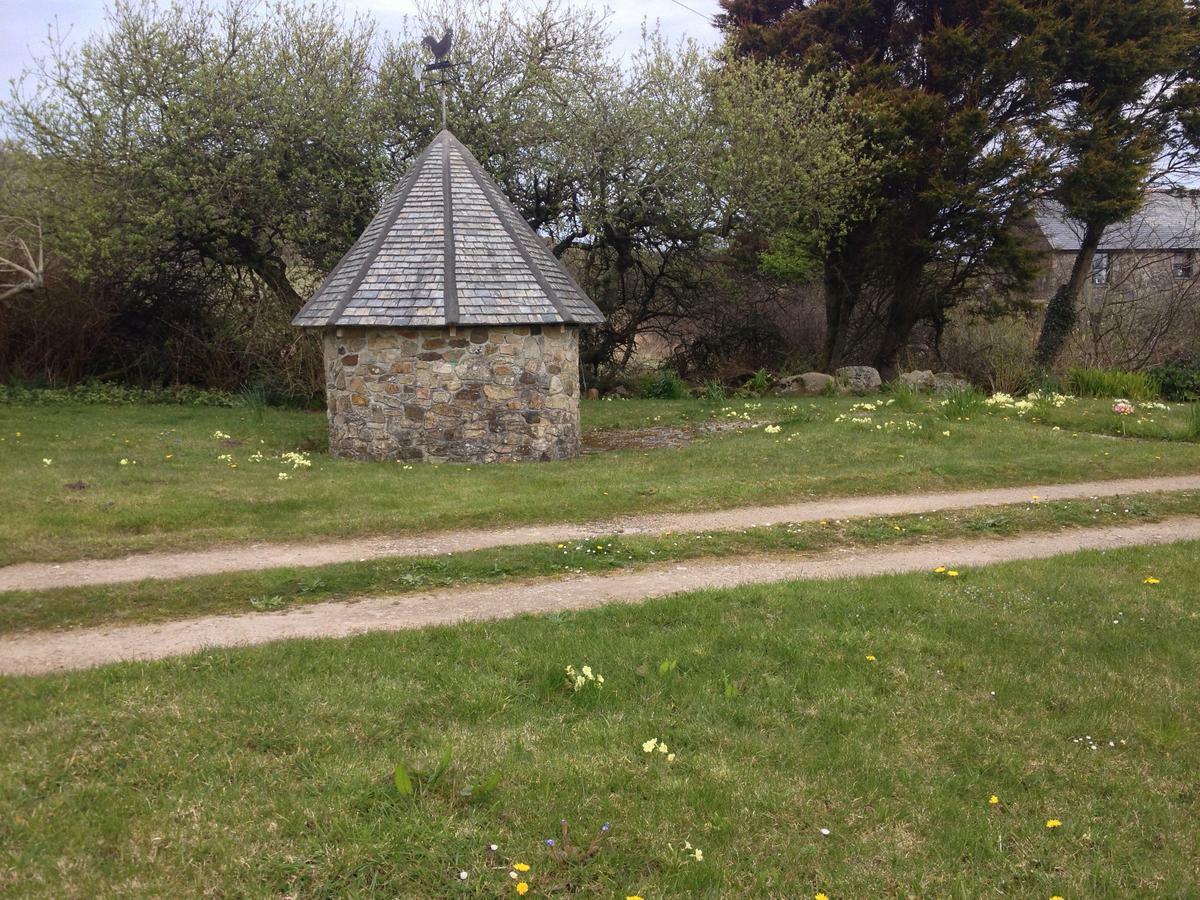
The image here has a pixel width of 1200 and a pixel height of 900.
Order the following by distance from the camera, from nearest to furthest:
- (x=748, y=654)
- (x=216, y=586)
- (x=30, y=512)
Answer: (x=748, y=654)
(x=216, y=586)
(x=30, y=512)

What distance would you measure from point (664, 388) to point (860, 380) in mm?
4345

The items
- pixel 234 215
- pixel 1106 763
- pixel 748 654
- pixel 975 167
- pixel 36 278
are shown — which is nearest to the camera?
pixel 1106 763

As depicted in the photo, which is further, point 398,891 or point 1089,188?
point 1089,188

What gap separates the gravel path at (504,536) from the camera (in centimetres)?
682

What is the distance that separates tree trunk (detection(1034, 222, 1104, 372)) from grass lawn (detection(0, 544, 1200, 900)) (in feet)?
55.9

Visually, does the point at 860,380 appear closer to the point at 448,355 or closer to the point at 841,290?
the point at 841,290

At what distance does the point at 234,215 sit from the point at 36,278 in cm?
400

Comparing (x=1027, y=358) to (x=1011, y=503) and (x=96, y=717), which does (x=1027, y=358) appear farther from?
A: (x=96, y=717)

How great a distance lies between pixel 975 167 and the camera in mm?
18844

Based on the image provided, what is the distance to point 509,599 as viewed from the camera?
6.32 m

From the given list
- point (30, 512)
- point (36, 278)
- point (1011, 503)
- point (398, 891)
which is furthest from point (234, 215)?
point (398, 891)

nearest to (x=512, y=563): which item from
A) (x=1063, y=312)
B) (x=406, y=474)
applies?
(x=406, y=474)

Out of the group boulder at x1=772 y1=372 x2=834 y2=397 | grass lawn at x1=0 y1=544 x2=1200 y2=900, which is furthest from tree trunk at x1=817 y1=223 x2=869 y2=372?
grass lawn at x1=0 y1=544 x2=1200 y2=900

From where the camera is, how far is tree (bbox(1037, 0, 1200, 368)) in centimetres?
1839
